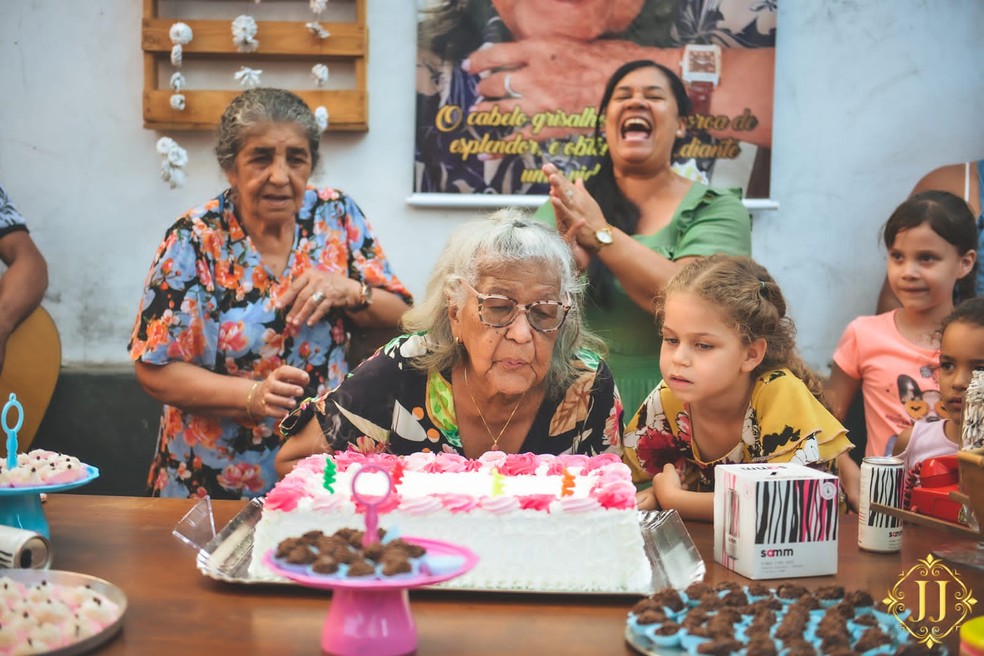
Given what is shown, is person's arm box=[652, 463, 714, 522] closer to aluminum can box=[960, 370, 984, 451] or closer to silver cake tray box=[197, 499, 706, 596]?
silver cake tray box=[197, 499, 706, 596]

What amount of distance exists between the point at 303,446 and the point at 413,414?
273 mm

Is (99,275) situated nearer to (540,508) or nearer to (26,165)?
(26,165)

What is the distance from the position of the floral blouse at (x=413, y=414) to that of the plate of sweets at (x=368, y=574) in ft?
3.15

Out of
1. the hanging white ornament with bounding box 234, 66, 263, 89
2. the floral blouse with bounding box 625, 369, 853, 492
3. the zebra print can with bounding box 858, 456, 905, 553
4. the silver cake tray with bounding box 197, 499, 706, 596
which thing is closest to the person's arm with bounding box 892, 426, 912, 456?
the floral blouse with bounding box 625, 369, 853, 492

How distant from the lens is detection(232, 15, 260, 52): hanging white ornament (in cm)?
378

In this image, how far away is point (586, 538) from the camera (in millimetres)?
1620

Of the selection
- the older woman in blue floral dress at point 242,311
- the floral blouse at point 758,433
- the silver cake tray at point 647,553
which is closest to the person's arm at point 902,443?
the floral blouse at point 758,433

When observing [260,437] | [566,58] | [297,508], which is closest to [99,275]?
[260,437]

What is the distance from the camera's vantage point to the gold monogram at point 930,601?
4.75ft

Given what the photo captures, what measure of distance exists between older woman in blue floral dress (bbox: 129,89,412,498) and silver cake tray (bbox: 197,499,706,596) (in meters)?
0.94

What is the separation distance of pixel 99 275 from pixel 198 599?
9.49 feet

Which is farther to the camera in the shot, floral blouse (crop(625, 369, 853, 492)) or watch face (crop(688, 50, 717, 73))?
watch face (crop(688, 50, 717, 73))

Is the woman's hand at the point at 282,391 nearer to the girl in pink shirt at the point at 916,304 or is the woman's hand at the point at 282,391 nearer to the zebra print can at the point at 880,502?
the zebra print can at the point at 880,502

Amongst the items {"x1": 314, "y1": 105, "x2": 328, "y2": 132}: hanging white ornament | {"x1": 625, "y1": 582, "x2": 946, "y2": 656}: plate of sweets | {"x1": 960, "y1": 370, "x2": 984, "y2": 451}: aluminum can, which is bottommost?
{"x1": 625, "y1": 582, "x2": 946, "y2": 656}: plate of sweets
